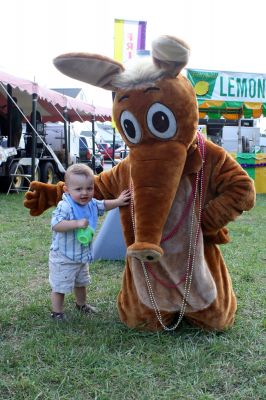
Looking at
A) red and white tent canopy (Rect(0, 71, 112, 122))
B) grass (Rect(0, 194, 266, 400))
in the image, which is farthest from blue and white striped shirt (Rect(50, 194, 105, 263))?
red and white tent canopy (Rect(0, 71, 112, 122))

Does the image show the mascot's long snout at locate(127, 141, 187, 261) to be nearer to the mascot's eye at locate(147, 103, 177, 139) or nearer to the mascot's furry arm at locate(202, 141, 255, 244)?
the mascot's eye at locate(147, 103, 177, 139)

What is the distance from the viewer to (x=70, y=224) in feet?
9.32

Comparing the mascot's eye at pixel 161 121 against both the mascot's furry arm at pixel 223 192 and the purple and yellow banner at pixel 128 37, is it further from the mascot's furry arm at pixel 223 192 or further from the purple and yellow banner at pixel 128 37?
the purple and yellow banner at pixel 128 37

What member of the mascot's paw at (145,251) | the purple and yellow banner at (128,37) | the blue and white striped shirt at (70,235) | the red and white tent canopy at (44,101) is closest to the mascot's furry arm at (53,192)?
the blue and white striped shirt at (70,235)

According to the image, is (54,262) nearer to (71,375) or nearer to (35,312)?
(35,312)

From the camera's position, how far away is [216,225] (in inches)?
104

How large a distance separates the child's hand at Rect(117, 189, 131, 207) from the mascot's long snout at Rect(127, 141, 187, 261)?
0.35m

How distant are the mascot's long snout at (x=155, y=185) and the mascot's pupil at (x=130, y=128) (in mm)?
99

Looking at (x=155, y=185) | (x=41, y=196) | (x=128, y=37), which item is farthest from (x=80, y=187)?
(x=128, y=37)

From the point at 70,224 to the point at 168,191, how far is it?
0.74 metres

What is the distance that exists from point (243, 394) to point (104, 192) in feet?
4.88

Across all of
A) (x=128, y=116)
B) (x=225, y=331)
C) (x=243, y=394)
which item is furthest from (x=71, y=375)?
(x=128, y=116)

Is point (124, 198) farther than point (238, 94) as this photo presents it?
No

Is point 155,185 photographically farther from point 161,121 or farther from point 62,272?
point 62,272
